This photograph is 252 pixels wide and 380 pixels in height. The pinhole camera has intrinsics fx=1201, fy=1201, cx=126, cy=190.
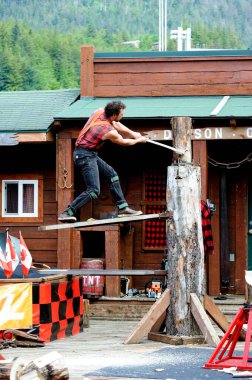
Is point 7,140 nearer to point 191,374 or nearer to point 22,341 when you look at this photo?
point 22,341

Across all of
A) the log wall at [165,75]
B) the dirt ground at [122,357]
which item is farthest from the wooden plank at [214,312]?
the log wall at [165,75]

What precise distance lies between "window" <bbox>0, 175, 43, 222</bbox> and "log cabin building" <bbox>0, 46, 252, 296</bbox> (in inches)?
1.0

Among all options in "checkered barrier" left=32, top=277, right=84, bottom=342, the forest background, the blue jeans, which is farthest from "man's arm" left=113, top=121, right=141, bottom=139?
the forest background

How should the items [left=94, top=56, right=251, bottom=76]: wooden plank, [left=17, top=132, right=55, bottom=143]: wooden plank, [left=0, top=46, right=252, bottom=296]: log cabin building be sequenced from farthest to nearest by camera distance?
[left=94, top=56, right=251, bottom=76]: wooden plank
[left=17, top=132, right=55, bottom=143]: wooden plank
[left=0, top=46, right=252, bottom=296]: log cabin building

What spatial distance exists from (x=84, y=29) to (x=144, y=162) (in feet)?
182

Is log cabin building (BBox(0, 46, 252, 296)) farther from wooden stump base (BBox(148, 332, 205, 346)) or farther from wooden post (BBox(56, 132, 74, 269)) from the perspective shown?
wooden stump base (BBox(148, 332, 205, 346))

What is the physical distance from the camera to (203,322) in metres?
14.3

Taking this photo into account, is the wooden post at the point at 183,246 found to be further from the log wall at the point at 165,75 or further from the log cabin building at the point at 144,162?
the log wall at the point at 165,75

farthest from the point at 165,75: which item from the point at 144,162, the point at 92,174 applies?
the point at 92,174

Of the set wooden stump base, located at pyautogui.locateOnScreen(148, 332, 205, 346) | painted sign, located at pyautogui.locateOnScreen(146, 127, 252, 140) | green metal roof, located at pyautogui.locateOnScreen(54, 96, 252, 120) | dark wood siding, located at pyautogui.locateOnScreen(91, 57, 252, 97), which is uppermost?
dark wood siding, located at pyautogui.locateOnScreen(91, 57, 252, 97)

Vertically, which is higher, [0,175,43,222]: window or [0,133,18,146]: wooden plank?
[0,133,18,146]: wooden plank

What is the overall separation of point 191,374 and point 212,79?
9652 mm

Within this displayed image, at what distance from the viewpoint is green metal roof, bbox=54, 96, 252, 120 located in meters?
18.9

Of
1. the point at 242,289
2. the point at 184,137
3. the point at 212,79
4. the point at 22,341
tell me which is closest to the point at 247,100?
the point at 212,79
